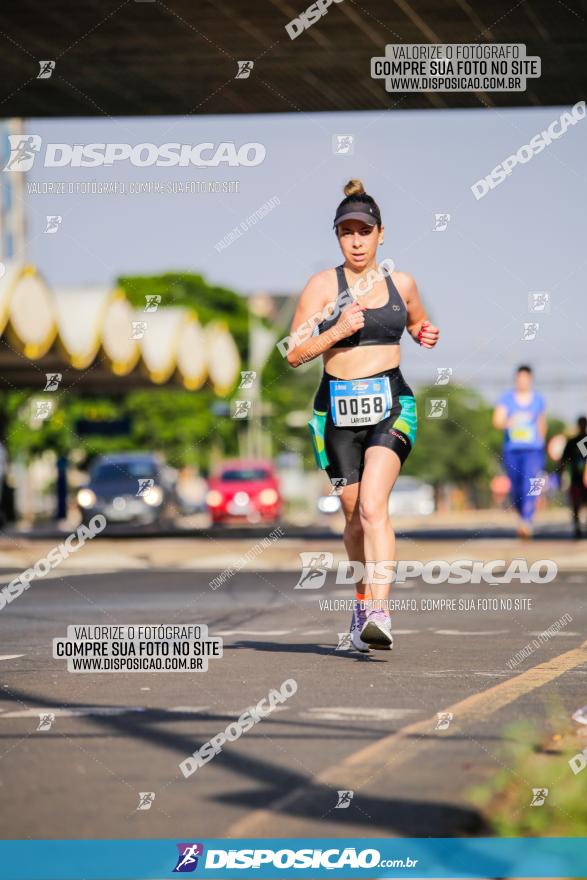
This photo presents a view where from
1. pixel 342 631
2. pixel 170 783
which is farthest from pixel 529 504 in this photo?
pixel 170 783

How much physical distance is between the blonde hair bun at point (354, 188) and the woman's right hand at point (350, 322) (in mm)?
612

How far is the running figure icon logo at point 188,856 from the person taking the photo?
3742mm

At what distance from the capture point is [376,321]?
7781mm

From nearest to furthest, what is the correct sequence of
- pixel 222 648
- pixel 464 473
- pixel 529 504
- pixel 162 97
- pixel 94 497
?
1. pixel 222 648
2. pixel 162 97
3. pixel 529 504
4. pixel 94 497
5. pixel 464 473

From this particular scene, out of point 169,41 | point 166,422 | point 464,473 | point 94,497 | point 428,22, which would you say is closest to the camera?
point 428,22

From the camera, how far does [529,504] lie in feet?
61.6

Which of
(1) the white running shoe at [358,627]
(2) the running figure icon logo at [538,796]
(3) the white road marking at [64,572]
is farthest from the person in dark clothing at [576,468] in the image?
(2) the running figure icon logo at [538,796]

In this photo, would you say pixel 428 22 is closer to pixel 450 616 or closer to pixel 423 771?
pixel 450 616

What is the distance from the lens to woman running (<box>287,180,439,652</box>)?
777cm

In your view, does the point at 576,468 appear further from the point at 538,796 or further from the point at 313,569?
the point at 538,796

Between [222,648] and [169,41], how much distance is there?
22.7ft

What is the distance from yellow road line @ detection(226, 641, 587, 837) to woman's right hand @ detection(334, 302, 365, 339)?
1.61m

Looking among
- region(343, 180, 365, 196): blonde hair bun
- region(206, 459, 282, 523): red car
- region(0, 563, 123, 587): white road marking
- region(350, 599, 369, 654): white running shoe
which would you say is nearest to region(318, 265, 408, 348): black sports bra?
region(343, 180, 365, 196): blonde hair bun

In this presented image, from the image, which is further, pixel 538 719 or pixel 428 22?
pixel 428 22
